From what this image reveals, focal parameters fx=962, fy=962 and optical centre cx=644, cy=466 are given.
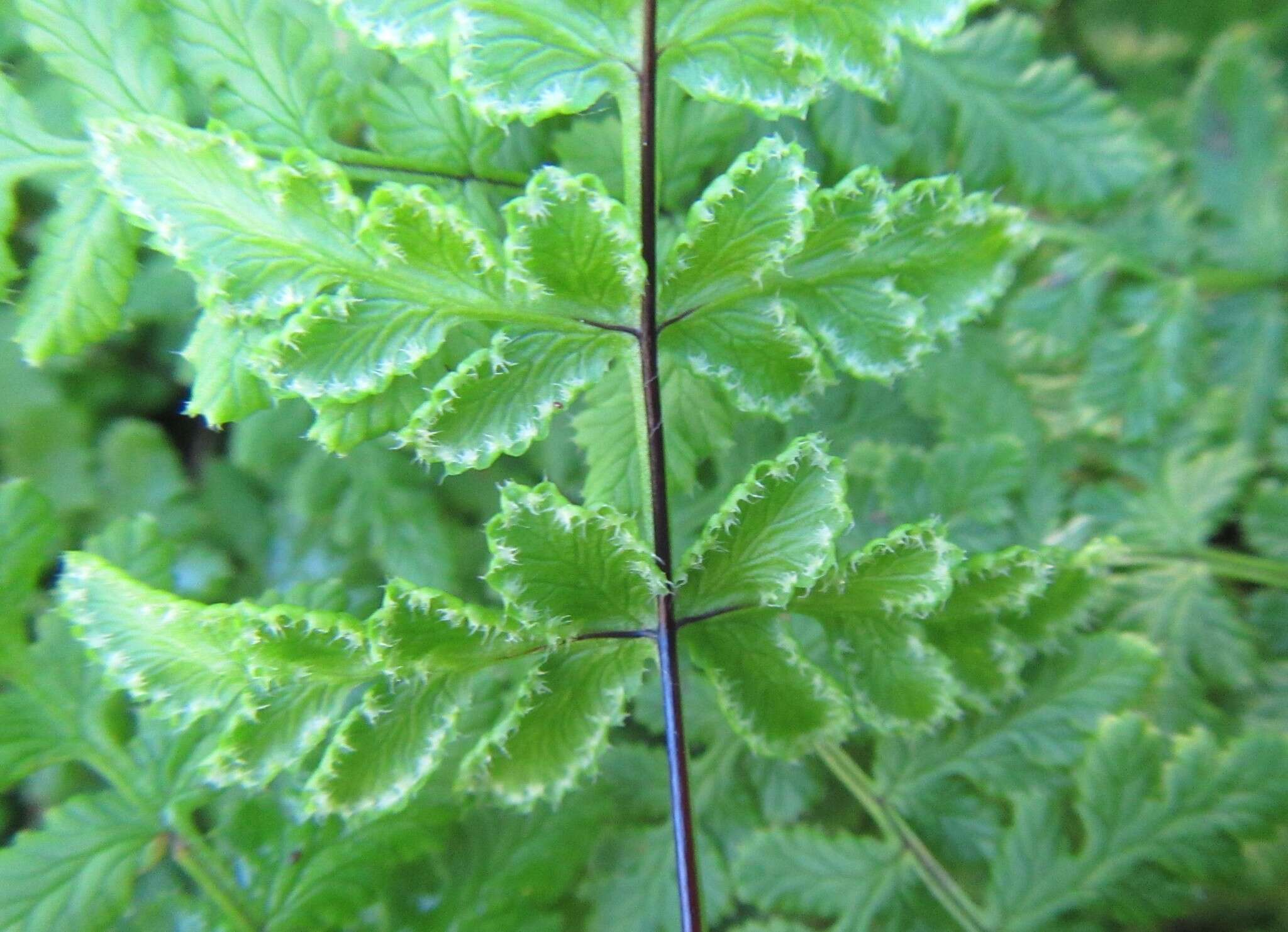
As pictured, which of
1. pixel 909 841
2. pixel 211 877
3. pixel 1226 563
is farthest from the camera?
pixel 1226 563

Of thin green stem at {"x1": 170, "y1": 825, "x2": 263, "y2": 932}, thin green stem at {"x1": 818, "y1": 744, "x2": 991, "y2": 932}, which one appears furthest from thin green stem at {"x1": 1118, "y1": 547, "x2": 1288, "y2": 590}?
thin green stem at {"x1": 170, "y1": 825, "x2": 263, "y2": 932}

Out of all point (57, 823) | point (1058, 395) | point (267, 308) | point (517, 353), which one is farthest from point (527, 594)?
point (1058, 395)

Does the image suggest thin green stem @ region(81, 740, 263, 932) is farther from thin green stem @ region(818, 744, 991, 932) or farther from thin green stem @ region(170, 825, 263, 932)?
thin green stem @ region(818, 744, 991, 932)

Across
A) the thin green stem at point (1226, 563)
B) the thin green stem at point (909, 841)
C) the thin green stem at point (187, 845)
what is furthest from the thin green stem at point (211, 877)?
the thin green stem at point (1226, 563)

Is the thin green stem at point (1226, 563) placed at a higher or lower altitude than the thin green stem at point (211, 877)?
higher

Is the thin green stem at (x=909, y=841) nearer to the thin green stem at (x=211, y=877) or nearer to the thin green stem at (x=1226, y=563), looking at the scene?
the thin green stem at (x=1226, y=563)

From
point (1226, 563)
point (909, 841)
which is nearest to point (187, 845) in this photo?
point (909, 841)

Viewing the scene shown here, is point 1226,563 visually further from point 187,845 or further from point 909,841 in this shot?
point 187,845

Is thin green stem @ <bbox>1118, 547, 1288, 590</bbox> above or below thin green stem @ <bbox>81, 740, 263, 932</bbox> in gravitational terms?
above
